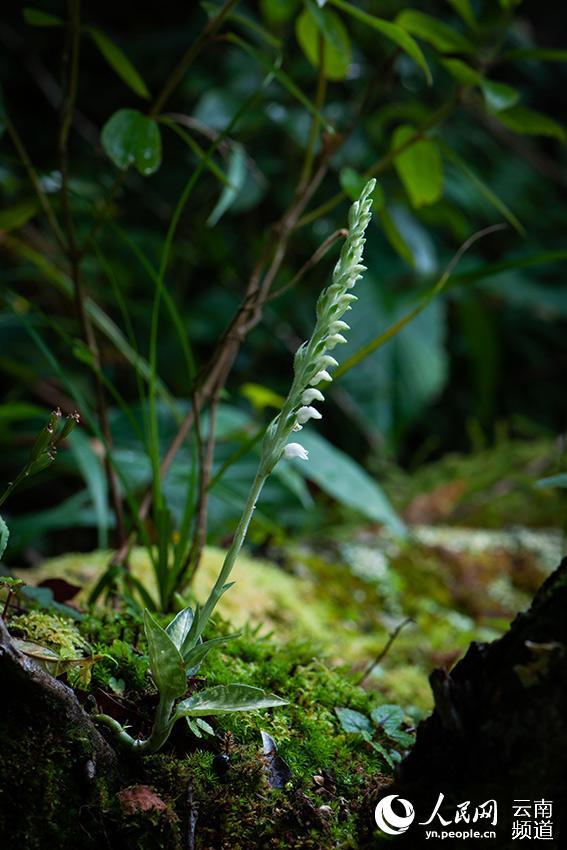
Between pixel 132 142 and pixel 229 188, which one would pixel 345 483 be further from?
pixel 132 142

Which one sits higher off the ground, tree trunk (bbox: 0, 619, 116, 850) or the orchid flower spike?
the orchid flower spike

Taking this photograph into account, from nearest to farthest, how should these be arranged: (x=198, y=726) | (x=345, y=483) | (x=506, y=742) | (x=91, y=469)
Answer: (x=506, y=742)
(x=198, y=726)
(x=91, y=469)
(x=345, y=483)

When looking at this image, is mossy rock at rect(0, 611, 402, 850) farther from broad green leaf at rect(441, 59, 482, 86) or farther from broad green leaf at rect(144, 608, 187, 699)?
broad green leaf at rect(441, 59, 482, 86)

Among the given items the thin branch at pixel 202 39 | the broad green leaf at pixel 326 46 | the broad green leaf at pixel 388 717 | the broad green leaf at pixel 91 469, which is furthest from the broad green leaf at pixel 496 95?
the broad green leaf at pixel 91 469

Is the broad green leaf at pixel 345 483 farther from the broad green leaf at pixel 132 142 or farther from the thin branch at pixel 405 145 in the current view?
the broad green leaf at pixel 132 142

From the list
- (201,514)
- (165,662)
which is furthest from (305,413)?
(201,514)

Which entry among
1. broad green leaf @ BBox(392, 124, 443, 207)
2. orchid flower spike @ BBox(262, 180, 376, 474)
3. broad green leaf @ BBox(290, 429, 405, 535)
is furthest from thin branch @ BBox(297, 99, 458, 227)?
broad green leaf @ BBox(290, 429, 405, 535)
